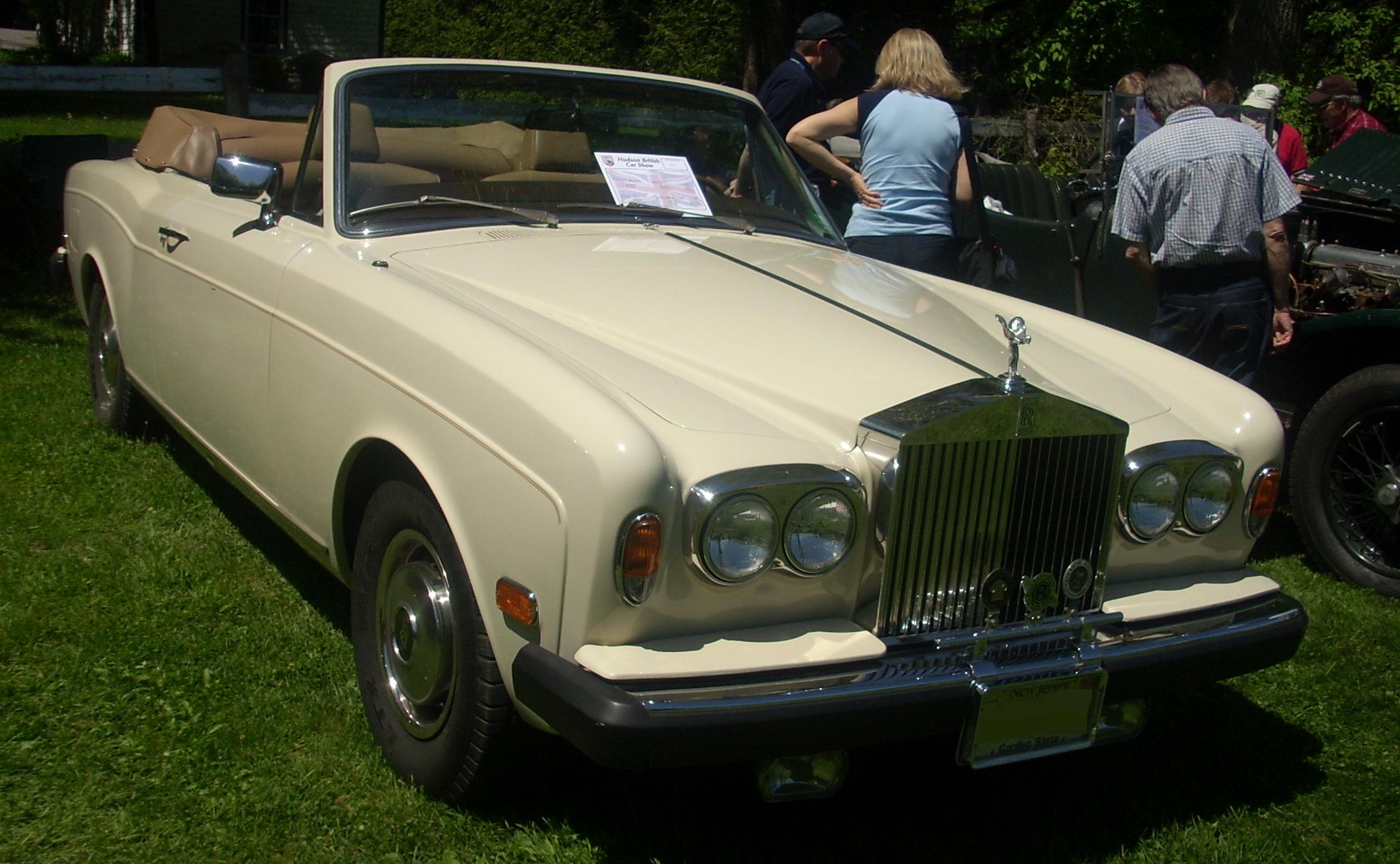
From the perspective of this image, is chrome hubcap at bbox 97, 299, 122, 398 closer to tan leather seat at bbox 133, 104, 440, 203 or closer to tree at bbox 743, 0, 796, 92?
tan leather seat at bbox 133, 104, 440, 203

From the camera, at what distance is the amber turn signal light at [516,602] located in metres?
2.51

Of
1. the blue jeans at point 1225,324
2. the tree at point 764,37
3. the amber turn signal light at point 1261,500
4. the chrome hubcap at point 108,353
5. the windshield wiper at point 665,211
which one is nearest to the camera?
the amber turn signal light at point 1261,500

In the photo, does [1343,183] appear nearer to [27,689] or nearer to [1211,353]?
[1211,353]

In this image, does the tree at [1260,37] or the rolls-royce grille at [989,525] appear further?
the tree at [1260,37]

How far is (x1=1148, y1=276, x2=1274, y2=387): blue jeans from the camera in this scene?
4824 millimetres

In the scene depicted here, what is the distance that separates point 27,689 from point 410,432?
1359 mm

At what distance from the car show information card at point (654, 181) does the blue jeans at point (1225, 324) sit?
5.98 feet

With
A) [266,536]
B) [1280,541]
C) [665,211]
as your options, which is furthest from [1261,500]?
[266,536]

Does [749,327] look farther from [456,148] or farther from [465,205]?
[456,148]

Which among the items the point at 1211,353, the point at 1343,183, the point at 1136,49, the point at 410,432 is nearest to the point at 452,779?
the point at 410,432

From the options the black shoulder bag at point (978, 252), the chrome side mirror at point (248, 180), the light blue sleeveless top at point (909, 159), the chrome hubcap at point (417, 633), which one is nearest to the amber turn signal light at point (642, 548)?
the chrome hubcap at point (417, 633)

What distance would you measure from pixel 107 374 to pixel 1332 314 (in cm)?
501

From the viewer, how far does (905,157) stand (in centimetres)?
509

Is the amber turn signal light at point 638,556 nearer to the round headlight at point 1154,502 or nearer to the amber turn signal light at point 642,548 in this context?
the amber turn signal light at point 642,548
